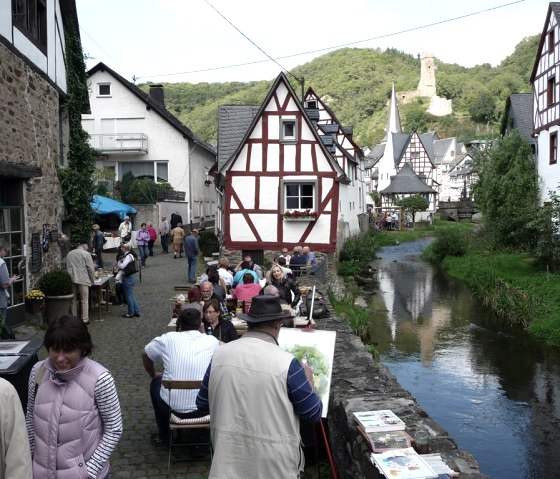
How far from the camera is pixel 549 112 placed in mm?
26625

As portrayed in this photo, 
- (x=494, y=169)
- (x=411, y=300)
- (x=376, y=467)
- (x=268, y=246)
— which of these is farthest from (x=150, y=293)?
(x=494, y=169)

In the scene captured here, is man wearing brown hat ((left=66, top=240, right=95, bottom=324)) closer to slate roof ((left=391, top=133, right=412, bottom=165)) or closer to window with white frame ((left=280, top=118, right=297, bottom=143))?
window with white frame ((left=280, top=118, right=297, bottom=143))

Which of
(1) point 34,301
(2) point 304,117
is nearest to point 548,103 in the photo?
(2) point 304,117

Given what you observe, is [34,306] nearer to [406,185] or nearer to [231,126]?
[231,126]

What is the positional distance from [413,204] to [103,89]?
2958 cm

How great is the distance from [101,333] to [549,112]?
72.4 feet

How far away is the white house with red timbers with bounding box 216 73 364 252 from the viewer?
22.0 m

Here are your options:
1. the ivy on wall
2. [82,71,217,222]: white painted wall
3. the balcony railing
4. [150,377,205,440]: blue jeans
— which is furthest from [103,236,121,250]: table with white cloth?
[150,377,205,440]: blue jeans

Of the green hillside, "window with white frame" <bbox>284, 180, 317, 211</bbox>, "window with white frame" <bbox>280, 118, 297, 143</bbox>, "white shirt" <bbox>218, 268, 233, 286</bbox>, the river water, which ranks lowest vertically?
the river water

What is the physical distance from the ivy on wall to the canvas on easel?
1102cm

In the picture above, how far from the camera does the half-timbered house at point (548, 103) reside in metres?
25.6

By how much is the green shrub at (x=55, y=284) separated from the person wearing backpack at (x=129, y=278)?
1456 mm

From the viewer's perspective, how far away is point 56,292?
11.8 m

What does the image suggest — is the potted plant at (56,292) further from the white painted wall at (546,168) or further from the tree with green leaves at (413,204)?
→ the tree with green leaves at (413,204)
